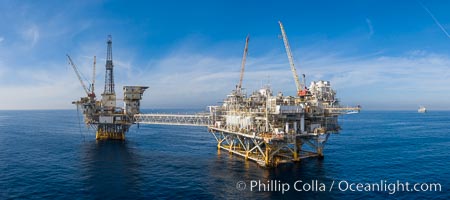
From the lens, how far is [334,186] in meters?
46.1

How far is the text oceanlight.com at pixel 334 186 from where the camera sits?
44.0 meters

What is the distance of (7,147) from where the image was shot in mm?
82000

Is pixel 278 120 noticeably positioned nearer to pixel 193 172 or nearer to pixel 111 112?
pixel 193 172

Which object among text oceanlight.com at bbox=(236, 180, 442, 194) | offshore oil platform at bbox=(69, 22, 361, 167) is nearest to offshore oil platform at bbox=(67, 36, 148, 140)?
offshore oil platform at bbox=(69, 22, 361, 167)

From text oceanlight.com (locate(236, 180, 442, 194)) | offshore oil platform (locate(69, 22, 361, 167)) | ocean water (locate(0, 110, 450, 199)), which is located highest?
offshore oil platform (locate(69, 22, 361, 167))

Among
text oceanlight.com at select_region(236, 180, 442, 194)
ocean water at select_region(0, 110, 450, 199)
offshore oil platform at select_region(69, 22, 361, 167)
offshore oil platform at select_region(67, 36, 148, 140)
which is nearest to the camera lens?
ocean water at select_region(0, 110, 450, 199)

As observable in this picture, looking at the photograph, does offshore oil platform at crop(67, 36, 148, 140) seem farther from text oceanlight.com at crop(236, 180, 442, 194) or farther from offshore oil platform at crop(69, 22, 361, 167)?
text oceanlight.com at crop(236, 180, 442, 194)

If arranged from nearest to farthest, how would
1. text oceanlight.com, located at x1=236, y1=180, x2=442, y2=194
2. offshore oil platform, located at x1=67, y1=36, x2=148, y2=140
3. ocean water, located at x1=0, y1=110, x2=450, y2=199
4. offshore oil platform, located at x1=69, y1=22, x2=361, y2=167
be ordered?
ocean water, located at x1=0, y1=110, x2=450, y2=199
text oceanlight.com, located at x1=236, y1=180, x2=442, y2=194
offshore oil platform, located at x1=69, y1=22, x2=361, y2=167
offshore oil platform, located at x1=67, y1=36, x2=148, y2=140

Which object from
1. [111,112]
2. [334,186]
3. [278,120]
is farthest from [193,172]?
[111,112]

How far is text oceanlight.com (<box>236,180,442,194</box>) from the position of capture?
44.0 m

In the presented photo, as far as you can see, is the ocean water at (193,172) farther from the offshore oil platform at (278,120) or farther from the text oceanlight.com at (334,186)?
the offshore oil platform at (278,120)

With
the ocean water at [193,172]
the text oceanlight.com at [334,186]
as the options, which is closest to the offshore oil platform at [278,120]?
the ocean water at [193,172]

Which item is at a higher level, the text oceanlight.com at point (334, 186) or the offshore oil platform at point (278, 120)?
the offshore oil platform at point (278, 120)

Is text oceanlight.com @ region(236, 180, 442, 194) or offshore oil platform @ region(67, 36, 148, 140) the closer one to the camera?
text oceanlight.com @ region(236, 180, 442, 194)
